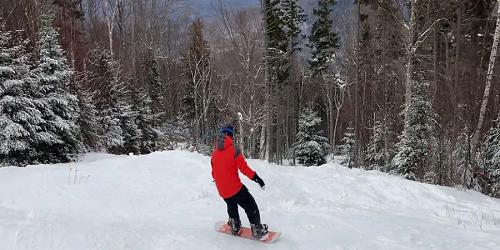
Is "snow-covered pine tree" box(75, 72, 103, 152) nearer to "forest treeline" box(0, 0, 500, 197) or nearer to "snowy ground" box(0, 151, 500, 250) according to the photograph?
"forest treeline" box(0, 0, 500, 197)

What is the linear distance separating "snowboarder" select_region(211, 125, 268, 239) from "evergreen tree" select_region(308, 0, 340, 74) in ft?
108

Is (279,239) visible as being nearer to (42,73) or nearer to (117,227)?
(117,227)

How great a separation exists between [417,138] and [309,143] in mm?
16466

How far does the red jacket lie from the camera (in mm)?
6066

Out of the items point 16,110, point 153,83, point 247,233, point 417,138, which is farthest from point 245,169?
point 153,83

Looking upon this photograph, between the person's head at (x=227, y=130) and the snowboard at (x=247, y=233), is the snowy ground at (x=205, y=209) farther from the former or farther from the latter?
the person's head at (x=227, y=130)

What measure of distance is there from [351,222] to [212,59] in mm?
30123

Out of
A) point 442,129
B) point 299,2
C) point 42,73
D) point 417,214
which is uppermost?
point 299,2

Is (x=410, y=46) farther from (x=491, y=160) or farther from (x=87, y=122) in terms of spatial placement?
(x=87, y=122)

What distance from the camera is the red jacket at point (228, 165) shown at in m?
6.07

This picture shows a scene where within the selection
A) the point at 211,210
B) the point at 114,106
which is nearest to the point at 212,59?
the point at 114,106

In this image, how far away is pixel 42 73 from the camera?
17.0 metres

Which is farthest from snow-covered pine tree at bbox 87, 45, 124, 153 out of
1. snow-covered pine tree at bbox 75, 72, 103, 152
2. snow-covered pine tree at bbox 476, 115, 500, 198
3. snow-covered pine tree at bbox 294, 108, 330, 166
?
snow-covered pine tree at bbox 476, 115, 500, 198

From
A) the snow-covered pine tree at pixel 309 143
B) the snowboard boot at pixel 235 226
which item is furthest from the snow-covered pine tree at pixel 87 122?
the snow-covered pine tree at pixel 309 143
